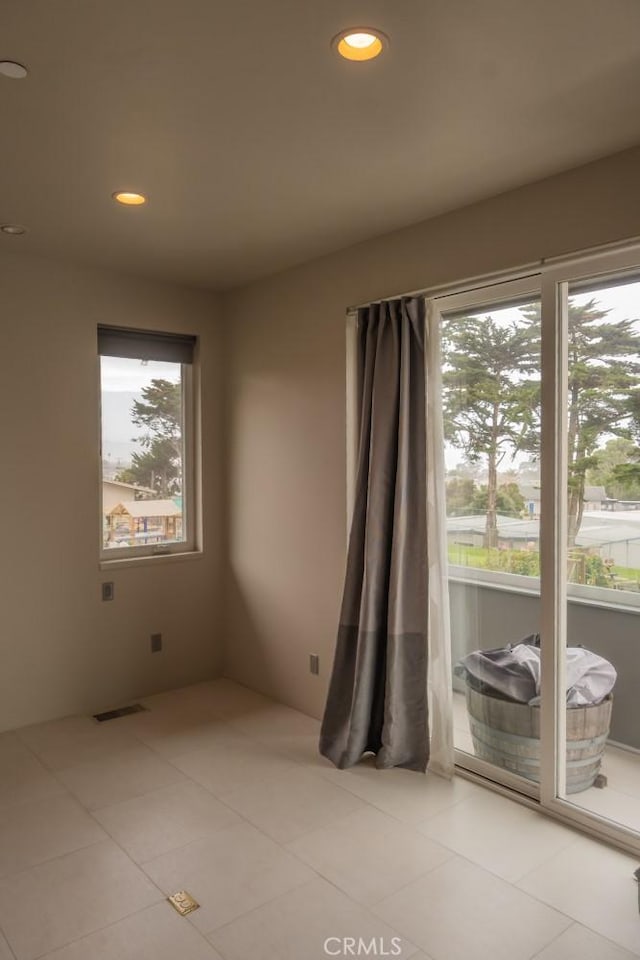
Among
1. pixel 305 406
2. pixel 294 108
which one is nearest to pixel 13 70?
pixel 294 108

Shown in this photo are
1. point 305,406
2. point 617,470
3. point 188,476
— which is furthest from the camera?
point 188,476

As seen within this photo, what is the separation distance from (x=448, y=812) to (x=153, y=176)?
284 cm

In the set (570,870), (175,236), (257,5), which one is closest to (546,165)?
(257,5)

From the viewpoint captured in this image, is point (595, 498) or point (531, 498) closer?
point (595, 498)

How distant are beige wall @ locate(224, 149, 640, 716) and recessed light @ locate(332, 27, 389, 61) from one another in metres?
1.13

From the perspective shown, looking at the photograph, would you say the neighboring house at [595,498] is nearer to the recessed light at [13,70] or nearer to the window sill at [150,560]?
the recessed light at [13,70]

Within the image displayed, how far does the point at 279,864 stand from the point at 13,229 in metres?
3.04

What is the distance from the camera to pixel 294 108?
7.13ft

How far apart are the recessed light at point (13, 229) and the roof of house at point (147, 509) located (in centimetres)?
163

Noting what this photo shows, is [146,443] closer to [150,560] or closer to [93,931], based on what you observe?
[150,560]

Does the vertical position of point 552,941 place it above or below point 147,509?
below

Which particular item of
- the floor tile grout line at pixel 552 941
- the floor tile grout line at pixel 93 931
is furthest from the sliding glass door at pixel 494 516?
the floor tile grout line at pixel 93 931

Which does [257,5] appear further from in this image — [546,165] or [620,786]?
[620,786]

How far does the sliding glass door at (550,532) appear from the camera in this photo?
2607 millimetres
